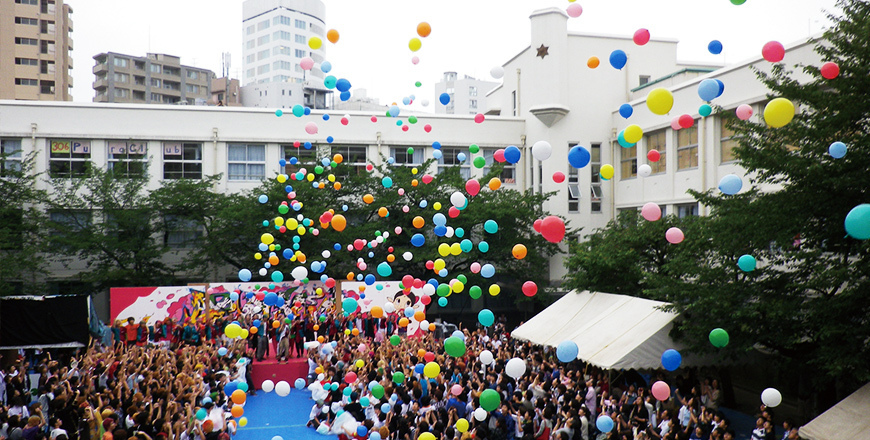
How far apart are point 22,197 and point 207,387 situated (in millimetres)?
15377

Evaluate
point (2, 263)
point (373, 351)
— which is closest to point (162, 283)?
point (2, 263)

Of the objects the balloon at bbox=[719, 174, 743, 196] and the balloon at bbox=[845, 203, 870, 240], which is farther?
the balloon at bbox=[719, 174, 743, 196]

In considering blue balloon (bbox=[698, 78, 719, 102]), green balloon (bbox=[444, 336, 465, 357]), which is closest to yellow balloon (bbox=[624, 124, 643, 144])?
blue balloon (bbox=[698, 78, 719, 102])

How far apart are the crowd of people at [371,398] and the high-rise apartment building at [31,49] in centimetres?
4223

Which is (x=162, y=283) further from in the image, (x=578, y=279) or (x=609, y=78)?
(x=609, y=78)

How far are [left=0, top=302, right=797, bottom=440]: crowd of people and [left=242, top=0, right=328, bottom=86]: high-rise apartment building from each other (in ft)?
240

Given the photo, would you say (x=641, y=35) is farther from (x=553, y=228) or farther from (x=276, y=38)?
(x=276, y=38)

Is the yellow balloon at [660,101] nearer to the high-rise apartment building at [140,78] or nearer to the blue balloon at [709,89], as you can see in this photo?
the blue balloon at [709,89]

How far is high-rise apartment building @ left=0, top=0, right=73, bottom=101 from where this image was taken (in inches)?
1930

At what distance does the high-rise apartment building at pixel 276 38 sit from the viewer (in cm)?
8619

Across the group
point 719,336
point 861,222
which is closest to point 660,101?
point 861,222

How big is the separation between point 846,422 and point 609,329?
5191 mm

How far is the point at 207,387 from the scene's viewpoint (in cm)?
1242

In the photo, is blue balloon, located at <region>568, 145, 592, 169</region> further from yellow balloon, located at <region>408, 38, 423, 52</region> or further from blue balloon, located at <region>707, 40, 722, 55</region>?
yellow balloon, located at <region>408, 38, 423, 52</region>
